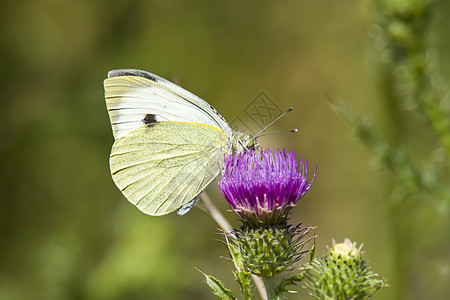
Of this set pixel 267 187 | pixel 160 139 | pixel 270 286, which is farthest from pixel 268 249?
pixel 160 139

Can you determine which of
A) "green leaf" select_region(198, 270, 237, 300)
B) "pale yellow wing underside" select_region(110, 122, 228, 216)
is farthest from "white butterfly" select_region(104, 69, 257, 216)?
"green leaf" select_region(198, 270, 237, 300)

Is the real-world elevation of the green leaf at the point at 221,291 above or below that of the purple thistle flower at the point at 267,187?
below

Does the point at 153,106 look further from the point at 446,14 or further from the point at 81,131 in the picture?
the point at 446,14

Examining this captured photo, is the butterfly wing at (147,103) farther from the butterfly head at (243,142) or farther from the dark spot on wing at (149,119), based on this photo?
the butterfly head at (243,142)

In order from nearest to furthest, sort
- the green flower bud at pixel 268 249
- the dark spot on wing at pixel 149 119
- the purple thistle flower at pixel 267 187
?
1. the green flower bud at pixel 268 249
2. the purple thistle flower at pixel 267 187
3. the dark spot on wing at pixel 149 119

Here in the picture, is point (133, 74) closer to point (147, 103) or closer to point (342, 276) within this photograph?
point (147, 103)

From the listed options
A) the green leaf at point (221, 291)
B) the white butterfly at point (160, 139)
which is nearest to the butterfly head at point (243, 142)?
the white butterfly at point (160, 139)

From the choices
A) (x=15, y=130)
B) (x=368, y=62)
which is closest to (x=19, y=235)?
(x=15, y=130)
